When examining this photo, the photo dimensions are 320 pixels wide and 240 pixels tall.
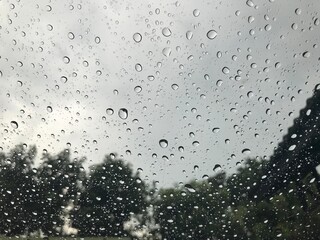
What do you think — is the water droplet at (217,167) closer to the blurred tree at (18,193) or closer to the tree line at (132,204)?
the tree line at (132,204)

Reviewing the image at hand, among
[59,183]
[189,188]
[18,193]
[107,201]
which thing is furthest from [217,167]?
[18,193]

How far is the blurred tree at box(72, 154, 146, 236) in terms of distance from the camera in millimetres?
4896

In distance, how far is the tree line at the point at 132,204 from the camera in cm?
452

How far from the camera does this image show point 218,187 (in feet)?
14.8

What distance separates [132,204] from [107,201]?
1.37 feet

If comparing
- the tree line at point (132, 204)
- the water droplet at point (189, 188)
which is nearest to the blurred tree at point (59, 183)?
the tree line at point (132, 204)

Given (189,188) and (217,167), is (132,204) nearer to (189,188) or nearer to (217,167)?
(189,188)

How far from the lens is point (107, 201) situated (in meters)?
5.22

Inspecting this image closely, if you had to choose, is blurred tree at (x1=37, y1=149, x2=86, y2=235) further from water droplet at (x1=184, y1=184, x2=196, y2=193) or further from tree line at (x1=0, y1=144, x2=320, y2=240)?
water droplet at (x1=184, y1=184, x2=196, y2=193)

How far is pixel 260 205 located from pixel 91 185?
2.40m

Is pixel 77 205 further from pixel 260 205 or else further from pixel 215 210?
pixel 260 205

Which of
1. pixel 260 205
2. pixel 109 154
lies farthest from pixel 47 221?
pixel 260 205

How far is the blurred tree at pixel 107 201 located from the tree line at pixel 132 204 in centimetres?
1

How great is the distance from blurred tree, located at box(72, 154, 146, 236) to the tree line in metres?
0.01
